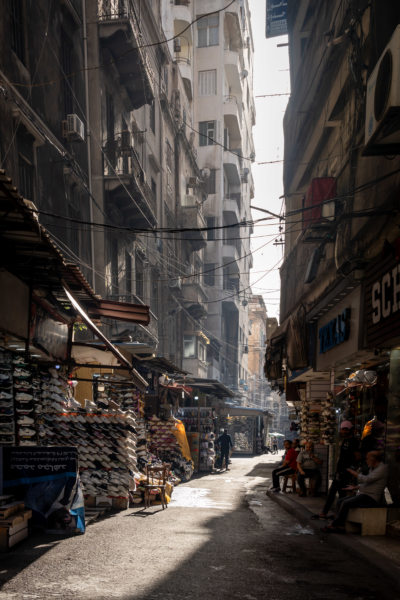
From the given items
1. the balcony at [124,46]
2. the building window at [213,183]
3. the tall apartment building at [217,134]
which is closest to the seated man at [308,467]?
the balcony at [124,46]

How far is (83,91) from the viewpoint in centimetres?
1878

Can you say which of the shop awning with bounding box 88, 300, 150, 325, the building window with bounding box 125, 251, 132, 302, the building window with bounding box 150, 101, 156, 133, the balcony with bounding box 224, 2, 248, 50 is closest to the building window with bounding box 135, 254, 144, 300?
the building window with bounding box 125, 251, 132, 302

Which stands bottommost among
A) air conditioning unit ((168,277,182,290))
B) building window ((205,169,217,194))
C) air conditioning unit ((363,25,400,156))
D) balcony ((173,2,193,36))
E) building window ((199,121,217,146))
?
air conditioning unit ((363,25,400,156))

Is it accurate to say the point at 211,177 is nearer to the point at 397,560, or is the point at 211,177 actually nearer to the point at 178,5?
the point at 178,5

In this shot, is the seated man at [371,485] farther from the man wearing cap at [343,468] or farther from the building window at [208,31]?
the building window at [208,31]

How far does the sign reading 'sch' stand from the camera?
28.5 ft

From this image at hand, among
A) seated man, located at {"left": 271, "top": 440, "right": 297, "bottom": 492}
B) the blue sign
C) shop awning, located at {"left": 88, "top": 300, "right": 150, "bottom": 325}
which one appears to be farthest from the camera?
the blue sign

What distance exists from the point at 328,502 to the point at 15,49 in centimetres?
1196

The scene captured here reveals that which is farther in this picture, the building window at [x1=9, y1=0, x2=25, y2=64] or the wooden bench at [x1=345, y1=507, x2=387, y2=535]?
the building window at [x1=9, y1=0, x2=25, y2=64]

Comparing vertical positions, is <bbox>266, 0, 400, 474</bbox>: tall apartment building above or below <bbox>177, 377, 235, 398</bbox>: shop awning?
above

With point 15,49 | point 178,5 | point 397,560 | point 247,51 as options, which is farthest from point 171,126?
point 247,51

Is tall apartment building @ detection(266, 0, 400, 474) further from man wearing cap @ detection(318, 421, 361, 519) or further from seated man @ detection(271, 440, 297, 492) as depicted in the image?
man wearing cap @ detection(318, 421, 361, 519)

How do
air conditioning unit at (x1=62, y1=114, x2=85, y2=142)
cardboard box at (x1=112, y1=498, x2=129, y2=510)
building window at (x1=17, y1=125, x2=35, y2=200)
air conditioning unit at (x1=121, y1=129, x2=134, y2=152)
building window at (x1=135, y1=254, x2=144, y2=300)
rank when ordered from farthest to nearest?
building window at (x1=135, y1=254, x2=144, y2=300) → air conditioning unit at (x1=121, y1=129, x2=134, y2=152) → air conditioning unit at (x1=62, y1=114, x2=85, y2=142) → building window at (x1=17, y1=125, x2=35, y2=200) → cardboard box at (x1=112, y1=498, x2=129, y2=510)

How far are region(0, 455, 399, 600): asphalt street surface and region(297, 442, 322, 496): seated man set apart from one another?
14.4ft
